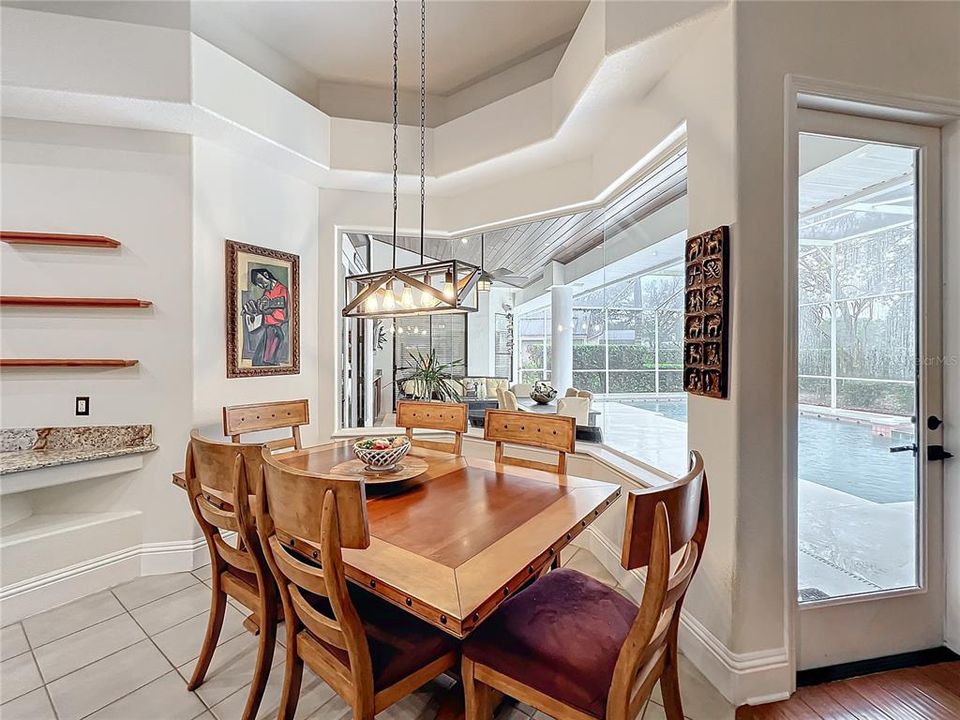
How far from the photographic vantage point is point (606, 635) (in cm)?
135

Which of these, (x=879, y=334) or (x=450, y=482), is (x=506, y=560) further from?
(x=879, y=334)

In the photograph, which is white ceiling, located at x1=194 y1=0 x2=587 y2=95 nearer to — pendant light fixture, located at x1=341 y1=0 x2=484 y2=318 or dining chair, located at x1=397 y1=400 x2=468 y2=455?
pendant light fixture, located at x1=341 y1=0 x2=484 y2=318

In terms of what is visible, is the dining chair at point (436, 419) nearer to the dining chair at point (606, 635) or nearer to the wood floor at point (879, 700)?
the dining chair at point (606, 635)

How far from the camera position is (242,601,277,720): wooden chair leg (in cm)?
159

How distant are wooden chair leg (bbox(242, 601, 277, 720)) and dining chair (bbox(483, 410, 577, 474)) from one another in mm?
1234

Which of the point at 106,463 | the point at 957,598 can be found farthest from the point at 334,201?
the point at 957,598

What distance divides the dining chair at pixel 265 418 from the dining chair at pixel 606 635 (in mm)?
1747

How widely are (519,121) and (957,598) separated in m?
3.45

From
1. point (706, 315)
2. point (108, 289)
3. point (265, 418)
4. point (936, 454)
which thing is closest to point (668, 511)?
point (706, 315)

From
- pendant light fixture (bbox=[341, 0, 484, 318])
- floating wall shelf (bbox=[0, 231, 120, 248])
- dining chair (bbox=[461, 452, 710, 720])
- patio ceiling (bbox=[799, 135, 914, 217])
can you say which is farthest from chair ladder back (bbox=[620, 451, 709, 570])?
floating wall shelf (bbox=[0, 231, 120, 248])

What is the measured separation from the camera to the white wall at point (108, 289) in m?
2.65

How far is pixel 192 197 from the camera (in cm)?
286

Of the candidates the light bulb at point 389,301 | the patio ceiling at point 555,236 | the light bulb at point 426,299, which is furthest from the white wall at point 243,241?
the light bulb at point 426,299

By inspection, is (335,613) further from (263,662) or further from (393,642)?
(263,662)
